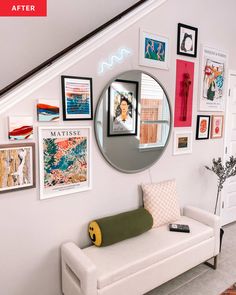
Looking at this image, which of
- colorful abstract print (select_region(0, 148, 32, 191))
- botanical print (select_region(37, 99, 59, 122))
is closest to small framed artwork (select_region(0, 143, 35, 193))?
colorful abstract print (select_region(0, 148, 32, 191))

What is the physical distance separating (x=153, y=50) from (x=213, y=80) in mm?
1042

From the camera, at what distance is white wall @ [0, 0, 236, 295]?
1.87m

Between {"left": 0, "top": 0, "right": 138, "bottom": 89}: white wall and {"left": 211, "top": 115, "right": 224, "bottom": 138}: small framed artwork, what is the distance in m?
1.80

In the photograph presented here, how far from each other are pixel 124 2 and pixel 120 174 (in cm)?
198

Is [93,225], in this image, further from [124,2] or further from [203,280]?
[124,2]

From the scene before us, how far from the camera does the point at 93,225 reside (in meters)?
2.15

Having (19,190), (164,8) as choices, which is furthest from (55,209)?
(164,8)

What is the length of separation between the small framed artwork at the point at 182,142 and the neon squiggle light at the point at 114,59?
40.4 inches

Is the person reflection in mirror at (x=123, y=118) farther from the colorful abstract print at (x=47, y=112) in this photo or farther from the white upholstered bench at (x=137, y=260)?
the white upholstered bench at (x=137, y=260)

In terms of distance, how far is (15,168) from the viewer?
181cm

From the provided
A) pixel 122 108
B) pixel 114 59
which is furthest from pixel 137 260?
pixel 114 59

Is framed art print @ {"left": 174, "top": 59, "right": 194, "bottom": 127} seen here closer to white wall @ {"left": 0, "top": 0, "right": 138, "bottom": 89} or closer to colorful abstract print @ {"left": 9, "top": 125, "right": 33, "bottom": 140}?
white wall @ {"left": 0, "top": 0, "right": 138, "bottom": 89}

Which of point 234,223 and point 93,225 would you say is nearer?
point 93,225

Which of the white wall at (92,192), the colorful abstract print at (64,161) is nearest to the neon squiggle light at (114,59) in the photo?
the white wall at (92,192)
